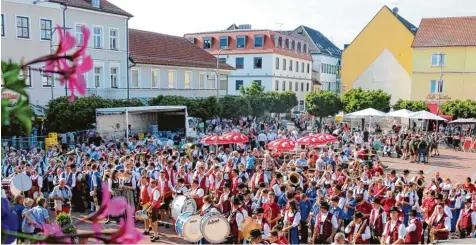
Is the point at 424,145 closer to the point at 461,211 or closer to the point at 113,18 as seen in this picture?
the point at 461,211

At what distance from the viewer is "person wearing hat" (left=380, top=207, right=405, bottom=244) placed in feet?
27.3

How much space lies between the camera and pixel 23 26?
77.5ft

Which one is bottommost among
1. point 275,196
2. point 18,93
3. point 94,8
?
point 275,196

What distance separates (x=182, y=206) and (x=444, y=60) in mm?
36987

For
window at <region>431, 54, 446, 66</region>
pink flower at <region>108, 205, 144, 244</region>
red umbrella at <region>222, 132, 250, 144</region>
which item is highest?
window at <region>431, 54, 446, 66</region>

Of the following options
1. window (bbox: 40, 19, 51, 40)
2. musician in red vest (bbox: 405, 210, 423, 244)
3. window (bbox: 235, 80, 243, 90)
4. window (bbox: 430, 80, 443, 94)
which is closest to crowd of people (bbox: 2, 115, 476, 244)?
musician in red vest (bbox: 405, 210, 423, 244)

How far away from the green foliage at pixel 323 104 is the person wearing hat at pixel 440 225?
1097 inches

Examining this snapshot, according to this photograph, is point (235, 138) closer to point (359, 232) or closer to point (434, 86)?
point (359, 232)

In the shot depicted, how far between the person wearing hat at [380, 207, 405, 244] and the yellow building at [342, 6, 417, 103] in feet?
122

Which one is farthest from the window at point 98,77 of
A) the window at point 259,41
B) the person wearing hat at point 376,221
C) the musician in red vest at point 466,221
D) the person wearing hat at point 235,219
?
the window at point 259,41

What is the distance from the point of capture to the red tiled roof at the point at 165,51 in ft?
111

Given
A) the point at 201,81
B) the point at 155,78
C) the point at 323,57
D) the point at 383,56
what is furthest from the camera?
the point at 323,57

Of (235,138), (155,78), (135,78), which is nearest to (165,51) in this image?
(155,78)

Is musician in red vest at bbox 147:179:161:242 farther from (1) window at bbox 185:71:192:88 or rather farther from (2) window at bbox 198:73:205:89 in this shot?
(2) window at bbox 198:73:205:89
